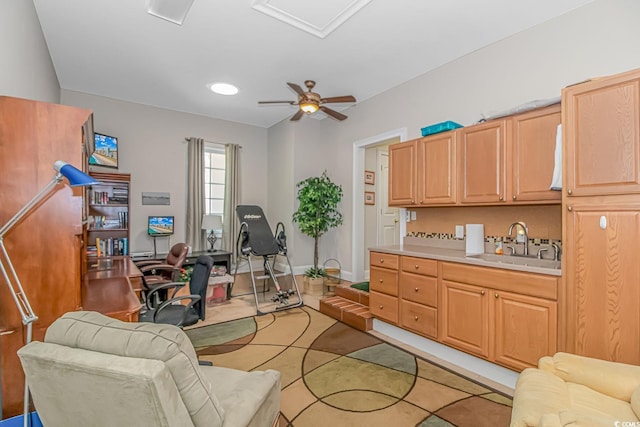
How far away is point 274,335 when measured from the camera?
3.32m

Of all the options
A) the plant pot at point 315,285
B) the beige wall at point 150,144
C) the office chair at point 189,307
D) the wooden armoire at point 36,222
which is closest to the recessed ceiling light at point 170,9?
the wooden armoire at point 36,222

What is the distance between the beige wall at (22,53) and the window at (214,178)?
2.51 m

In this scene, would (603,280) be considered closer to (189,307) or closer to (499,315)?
(499,315)

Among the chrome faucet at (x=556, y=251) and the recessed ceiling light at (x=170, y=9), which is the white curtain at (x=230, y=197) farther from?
the chrome faucet at (x=556, y=251)

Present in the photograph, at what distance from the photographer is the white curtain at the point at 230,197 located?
550 centimetres

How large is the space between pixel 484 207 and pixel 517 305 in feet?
3.70

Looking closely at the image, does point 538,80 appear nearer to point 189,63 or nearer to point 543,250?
point 543,250

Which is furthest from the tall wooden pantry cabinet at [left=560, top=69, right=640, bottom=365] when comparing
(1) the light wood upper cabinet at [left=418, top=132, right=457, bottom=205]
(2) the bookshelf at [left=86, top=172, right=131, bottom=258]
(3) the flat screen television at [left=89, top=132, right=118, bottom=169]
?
(3) the flat screen television at [left=89, top=132, right=118, bottom=169]

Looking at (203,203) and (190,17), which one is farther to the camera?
(203,203)

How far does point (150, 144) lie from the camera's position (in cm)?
490

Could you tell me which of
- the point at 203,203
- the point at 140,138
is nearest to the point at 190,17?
the point at 140,138

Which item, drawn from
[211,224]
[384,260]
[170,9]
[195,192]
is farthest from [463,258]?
[195,192]

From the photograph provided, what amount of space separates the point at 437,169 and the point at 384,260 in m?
1.12

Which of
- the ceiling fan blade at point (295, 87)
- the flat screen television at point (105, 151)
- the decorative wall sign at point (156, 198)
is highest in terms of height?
the ceiling fan blade at point (295, 87)
